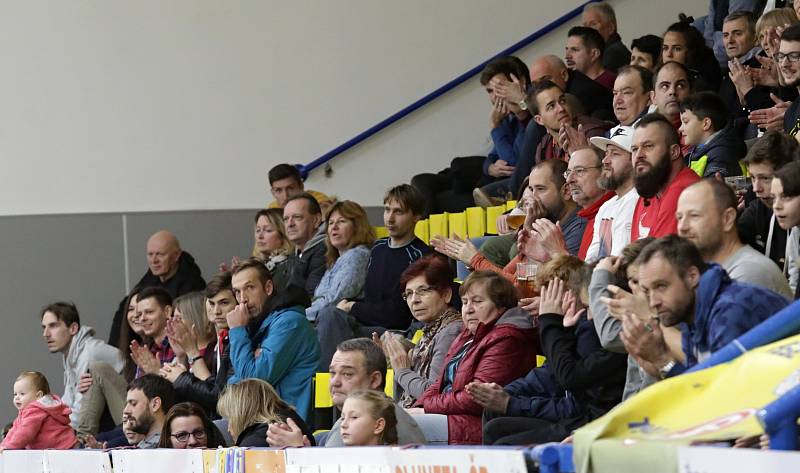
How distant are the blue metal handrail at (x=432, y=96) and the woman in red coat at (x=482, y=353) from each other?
16.0ft

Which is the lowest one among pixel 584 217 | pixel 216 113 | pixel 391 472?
pixel 391 472

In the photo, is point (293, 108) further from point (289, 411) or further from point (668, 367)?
point (668, 367)

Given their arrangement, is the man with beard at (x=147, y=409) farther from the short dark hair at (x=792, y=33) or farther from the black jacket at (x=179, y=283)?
the short dark hair at (x=792, y=33)

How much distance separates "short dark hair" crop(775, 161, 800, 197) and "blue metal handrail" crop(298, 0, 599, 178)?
6496 mm

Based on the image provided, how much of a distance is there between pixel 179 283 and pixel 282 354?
2.69 meters

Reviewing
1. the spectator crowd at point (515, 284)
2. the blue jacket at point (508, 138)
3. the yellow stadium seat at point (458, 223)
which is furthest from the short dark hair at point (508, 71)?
the yellow stadium seat at point (458, 223)

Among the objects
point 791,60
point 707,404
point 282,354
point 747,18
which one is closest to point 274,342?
point 282,354

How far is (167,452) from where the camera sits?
14.7ft

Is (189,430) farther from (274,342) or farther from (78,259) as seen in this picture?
(78,259)

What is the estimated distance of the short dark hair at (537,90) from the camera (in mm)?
7609

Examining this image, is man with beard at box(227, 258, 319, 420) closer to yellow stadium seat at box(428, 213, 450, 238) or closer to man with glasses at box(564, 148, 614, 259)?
man with glasses at box(564, 148, 614, 259)

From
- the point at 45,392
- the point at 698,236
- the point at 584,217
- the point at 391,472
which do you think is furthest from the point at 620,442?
the point at 45,392

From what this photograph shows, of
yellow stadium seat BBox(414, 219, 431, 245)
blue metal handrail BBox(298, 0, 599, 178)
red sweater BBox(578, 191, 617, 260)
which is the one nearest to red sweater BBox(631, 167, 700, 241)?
red sweater BBox(578, 191, 617, 260)

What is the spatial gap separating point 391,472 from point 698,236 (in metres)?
1.44
